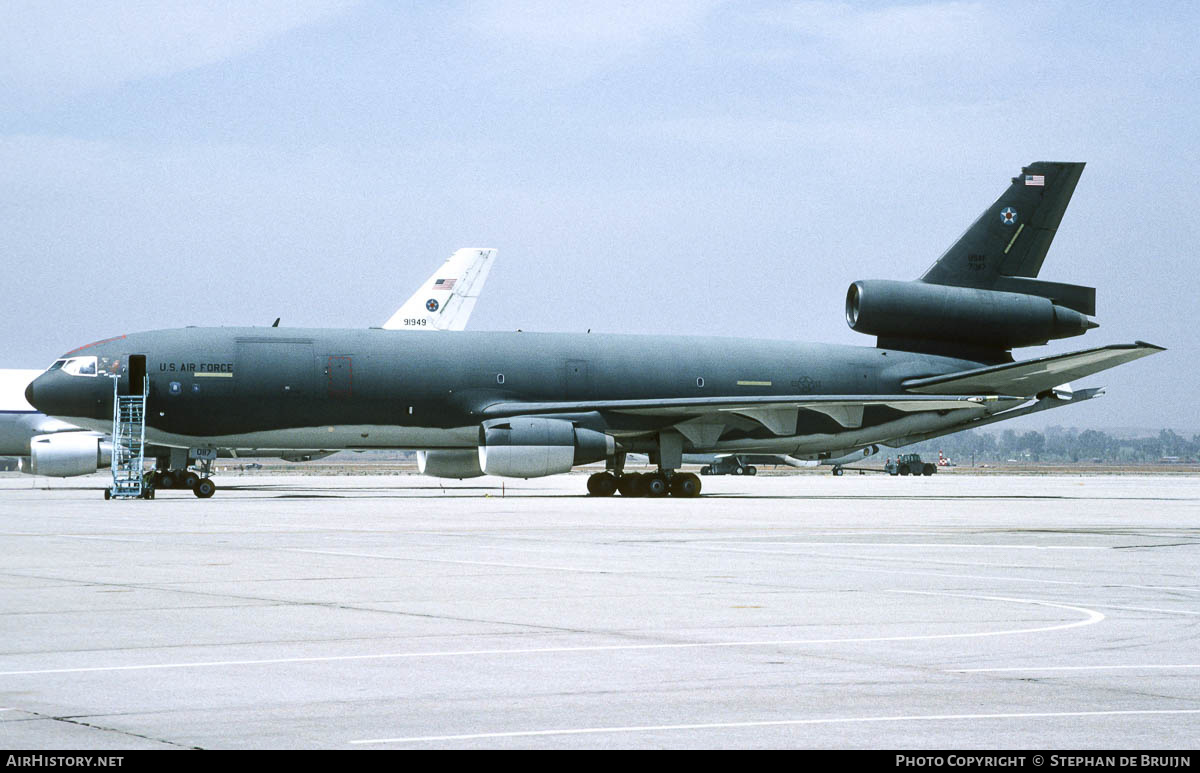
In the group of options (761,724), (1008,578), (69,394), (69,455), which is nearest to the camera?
(761,724)

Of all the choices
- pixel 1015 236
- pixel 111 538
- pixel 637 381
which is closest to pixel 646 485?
pixel 637 381

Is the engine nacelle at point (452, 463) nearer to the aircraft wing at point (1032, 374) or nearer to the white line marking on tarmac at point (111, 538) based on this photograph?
the aircraft wing at point (1032, 374)

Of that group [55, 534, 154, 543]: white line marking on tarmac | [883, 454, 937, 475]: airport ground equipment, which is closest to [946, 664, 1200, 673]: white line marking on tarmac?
[55, 534, 154, 543]: white line marking on tarmac

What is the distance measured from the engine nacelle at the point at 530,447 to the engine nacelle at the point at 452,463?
13.0ft

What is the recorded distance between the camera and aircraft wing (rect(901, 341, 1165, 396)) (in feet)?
129

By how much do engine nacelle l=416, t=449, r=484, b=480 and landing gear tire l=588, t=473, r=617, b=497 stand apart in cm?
353

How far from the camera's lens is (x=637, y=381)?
136 feet

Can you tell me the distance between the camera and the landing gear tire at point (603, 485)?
4200 cm

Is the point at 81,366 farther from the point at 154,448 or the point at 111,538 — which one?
the point at 111,538

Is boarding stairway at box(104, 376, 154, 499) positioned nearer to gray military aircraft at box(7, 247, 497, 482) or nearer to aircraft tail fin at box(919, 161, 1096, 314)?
gray military aircraft at box(7, 247, 497, 482)

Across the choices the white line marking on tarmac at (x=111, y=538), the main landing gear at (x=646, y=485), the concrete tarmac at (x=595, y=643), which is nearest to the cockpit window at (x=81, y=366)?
the main landing gear at (x=646, y=485)

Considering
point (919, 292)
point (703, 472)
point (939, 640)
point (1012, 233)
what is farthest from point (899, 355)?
point (703, 472)

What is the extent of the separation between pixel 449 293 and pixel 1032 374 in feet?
82.6
